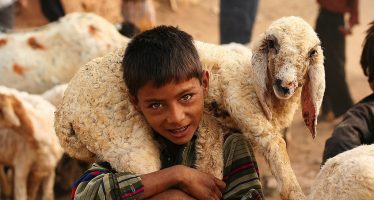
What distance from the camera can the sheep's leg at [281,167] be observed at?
235 cm

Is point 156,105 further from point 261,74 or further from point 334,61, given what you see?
point 334,61

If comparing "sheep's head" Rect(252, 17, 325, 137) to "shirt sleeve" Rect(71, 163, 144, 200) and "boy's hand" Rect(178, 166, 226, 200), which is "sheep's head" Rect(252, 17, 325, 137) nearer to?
"boy's hand" Rect(178, 166, 226, 200)

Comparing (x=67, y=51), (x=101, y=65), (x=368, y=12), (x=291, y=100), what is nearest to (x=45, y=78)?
(x=67, y=51)

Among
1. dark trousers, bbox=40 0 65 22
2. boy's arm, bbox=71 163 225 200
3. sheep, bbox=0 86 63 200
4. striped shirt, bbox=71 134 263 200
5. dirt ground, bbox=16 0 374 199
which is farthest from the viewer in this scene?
dark trousers, bbox=40 0 65 22

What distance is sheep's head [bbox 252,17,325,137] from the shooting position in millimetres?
2295

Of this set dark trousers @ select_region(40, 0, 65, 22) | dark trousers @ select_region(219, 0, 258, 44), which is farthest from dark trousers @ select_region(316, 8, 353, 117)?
dark trousers @ select_region(40, 0, 65, 22)

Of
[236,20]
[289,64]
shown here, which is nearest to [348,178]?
[289,64]

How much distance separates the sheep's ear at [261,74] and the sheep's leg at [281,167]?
0.32 ft

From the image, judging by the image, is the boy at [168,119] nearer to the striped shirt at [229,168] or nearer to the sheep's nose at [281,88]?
the striped shirt at [229,168]

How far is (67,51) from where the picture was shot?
19.2 feet

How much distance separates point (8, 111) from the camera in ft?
15.7

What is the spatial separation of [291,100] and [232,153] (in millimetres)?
288

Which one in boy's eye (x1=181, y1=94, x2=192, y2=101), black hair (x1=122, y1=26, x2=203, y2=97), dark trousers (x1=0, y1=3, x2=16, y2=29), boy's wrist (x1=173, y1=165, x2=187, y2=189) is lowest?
dark trousers (x1=0, y1=3, x2=16, y2=29)

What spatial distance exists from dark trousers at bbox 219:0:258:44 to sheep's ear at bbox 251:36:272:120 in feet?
12.8
